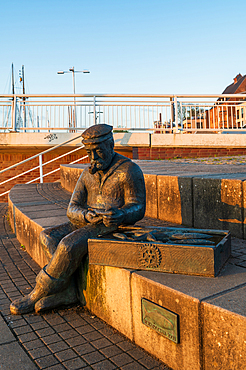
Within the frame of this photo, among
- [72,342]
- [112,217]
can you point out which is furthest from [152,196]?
[72,342]

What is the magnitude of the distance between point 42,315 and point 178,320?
57.3 inches

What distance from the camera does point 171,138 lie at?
11617mm

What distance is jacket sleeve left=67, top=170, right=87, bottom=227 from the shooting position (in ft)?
9.95

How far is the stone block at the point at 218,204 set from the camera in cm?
371

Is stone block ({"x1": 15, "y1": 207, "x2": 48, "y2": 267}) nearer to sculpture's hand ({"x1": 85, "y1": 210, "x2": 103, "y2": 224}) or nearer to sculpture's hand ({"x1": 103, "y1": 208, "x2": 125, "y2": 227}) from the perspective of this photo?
sculpture's hand ({"x1": 85, "y1": 210, "x2": 103, "y2": 224})

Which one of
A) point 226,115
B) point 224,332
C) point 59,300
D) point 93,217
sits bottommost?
point 59,300

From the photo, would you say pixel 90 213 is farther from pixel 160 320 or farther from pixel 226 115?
pixel 226 115

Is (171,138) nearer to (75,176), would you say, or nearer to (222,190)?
(75,176)

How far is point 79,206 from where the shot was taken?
3.14 meters

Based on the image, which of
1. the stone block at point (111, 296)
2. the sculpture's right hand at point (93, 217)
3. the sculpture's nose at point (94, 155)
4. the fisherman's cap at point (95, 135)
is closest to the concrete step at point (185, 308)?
the stone block at point (111, 296)

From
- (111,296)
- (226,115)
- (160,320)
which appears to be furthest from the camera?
(226,115)

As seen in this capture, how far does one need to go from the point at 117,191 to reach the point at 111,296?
89 centimetres

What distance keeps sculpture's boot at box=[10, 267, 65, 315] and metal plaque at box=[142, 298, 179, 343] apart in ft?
3.04

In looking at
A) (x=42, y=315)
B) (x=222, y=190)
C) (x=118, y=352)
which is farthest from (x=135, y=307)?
(x=222, y=190)
